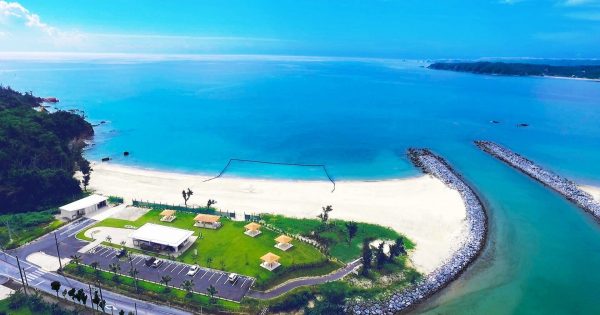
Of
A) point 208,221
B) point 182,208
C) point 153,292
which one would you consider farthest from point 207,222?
point 153,292

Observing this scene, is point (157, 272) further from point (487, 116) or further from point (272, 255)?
point (487, 116)

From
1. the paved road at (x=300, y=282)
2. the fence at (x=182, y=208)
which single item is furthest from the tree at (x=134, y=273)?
the fence at (x=182, y=208)

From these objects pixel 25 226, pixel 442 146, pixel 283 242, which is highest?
pixel 442 146

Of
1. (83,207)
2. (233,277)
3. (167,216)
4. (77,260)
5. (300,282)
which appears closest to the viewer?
(233,277)

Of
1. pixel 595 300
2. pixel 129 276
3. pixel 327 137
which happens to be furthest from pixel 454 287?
pixel 327 137

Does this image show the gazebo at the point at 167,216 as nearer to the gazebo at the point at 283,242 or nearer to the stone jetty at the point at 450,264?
the gazebo at the point at 283,242

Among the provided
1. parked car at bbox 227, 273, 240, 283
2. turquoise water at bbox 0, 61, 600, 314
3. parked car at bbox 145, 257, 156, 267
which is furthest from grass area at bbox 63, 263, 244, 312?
turquoise water at bbox 0, 61, 600, 314

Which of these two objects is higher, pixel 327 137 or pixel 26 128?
pixel 26 128

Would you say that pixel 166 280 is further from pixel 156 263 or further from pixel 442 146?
pixel 442 146
